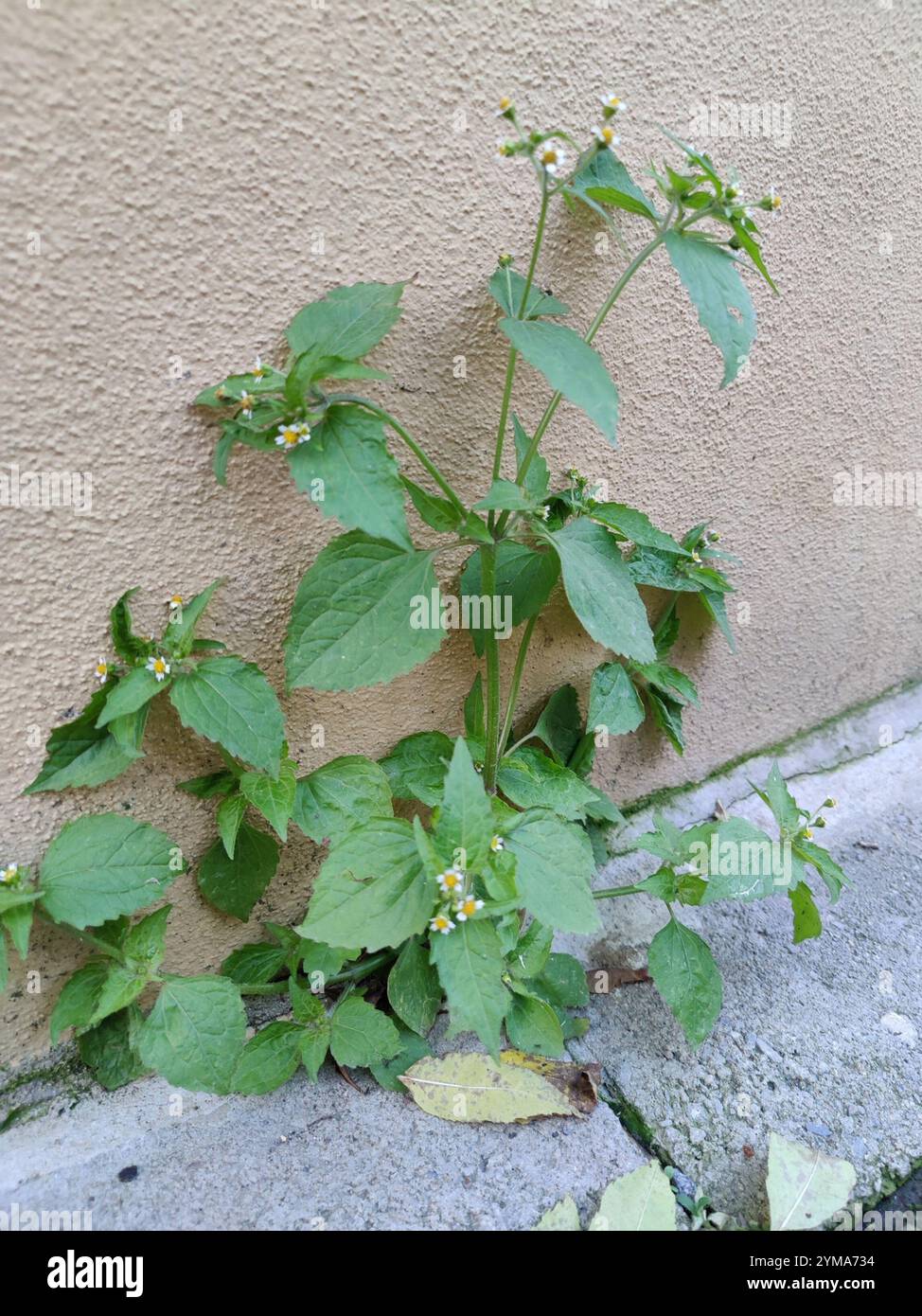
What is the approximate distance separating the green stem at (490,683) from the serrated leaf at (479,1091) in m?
0.51

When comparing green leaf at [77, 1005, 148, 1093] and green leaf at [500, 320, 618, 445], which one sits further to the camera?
green leaf at [77, 1005, 148, 1093]

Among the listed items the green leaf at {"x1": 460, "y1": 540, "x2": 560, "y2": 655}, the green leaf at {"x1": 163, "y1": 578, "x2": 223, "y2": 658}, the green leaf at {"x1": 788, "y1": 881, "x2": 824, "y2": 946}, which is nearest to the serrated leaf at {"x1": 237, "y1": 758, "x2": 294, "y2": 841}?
the green leaf at {"x1": 163, "y1": 578, "x2": 223, "y2": 658}

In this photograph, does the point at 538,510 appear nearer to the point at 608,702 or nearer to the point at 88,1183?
the point at 608,702

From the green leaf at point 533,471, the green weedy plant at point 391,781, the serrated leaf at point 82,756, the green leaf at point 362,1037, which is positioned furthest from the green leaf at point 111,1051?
the green leaf at point 533,471

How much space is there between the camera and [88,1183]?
1275 millimetres

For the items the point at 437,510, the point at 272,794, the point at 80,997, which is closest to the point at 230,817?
the point at 272,794

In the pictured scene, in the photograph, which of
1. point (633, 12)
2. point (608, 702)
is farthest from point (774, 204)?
point (608, 702)

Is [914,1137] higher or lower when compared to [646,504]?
lower

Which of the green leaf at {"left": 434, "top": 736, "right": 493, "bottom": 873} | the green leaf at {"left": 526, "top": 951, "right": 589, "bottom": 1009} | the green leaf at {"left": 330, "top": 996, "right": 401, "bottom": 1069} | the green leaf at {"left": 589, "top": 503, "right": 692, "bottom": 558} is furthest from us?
the green leaf at {"left": 526, "top": 951, "right": 589, "bottom": 1009}

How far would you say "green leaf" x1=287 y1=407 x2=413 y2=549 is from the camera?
3.59 ft

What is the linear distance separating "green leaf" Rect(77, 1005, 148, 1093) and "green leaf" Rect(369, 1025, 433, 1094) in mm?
426

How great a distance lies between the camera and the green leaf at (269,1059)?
4.45 ft

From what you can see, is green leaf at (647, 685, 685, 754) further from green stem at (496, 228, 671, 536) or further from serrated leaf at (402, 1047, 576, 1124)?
serrated leaf at (402, 1047, 576, 1124)

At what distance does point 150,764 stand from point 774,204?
1.37 m
